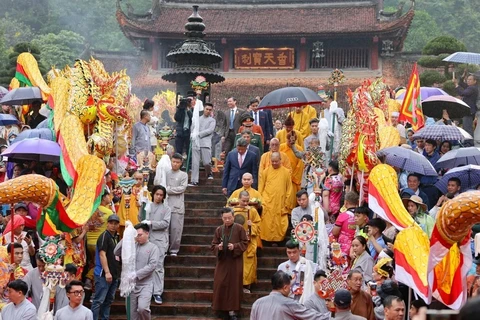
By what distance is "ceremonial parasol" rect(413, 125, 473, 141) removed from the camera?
44.9 feet

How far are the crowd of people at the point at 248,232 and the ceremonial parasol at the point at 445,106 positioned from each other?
85 centimetres

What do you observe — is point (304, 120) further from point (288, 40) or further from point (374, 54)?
point (288, 40)

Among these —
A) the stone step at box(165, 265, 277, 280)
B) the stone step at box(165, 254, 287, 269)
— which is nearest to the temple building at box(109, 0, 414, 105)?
the stone step at box(165, 254, 287, 269)

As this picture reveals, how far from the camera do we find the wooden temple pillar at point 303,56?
104ft

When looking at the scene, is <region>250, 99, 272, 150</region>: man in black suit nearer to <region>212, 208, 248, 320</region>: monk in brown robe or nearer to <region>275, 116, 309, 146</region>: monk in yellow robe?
<region>275, 116, 309, 146</region>: monk in yellow robe

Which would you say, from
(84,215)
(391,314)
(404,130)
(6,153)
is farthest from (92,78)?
(391,314)

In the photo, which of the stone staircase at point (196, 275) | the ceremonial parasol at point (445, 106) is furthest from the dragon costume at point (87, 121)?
the ceremonial parasol at point (445, 106)

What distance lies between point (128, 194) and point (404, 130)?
560 centimetres

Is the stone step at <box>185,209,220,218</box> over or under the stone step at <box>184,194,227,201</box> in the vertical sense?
under

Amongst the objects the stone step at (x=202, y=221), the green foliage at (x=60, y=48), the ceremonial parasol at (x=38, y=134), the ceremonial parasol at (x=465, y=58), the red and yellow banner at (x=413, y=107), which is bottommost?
the stone step at (x=202, y=221)

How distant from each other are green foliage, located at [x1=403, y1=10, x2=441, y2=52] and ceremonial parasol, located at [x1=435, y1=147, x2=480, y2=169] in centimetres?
3566

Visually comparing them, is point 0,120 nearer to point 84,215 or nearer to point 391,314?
point 84,215

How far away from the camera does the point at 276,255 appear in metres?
13.9

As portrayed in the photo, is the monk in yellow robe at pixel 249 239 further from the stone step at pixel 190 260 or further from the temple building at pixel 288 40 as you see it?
the temple building at pixel 288 40
